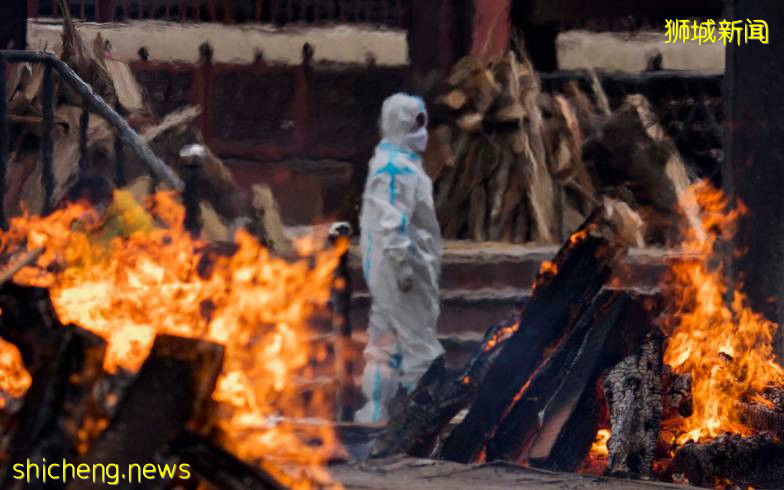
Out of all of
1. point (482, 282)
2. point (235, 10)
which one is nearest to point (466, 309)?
point (482, 282)

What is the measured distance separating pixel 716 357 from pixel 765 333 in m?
1.37

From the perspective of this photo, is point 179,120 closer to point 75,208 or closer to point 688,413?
point 75,208

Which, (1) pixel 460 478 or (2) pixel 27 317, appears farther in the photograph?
(1) pixel 460 478

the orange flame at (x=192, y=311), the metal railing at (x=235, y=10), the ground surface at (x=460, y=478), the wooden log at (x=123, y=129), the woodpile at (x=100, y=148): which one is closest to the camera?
the ground surface at (x=460, y=478)

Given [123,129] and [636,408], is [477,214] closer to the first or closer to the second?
[123,129]

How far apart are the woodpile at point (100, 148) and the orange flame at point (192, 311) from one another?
2.48 meters

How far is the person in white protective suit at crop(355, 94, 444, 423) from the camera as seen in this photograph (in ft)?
28.1

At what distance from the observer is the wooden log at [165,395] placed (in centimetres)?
422

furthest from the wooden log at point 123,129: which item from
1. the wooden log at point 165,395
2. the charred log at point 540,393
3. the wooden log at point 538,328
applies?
the wooden log at point 165,395

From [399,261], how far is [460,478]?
319cm

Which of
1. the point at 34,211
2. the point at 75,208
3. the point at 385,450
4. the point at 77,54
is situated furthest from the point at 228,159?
the point at 385,450

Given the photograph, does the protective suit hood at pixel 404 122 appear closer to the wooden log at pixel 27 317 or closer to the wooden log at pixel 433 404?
the wooden log at pixel 433 404

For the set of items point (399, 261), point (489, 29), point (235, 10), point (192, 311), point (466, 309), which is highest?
point (235, 10)

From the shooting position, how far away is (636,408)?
20.1 ft
